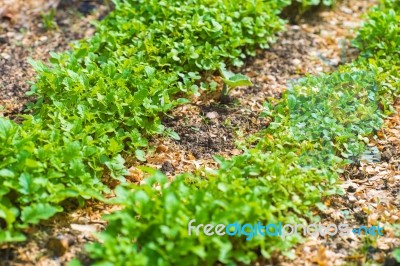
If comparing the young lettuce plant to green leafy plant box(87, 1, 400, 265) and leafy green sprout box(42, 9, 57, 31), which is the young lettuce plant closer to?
green leafy plant box(87, 1, 400, 265)

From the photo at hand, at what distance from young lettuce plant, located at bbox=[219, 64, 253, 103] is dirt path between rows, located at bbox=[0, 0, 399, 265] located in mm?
75

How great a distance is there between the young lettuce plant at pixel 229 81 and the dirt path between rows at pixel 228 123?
0.25 feet

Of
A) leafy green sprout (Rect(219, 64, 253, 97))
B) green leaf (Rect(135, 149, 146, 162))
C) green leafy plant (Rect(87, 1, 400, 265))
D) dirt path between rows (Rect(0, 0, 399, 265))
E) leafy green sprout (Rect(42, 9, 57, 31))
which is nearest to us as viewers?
green leafy plant (Rect(87, 1, 400, 265))

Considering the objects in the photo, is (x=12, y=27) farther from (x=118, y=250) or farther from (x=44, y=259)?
(x=118, y=250)

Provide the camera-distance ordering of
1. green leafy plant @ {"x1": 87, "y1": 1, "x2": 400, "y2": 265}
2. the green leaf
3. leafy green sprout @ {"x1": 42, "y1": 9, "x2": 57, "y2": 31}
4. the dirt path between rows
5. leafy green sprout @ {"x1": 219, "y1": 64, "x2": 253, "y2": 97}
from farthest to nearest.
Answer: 1. leafy green sprout @ {"x1": 42, "y1": 9, "x2": 57, "y2": 31}
2. leafy green sprout @ {"x1": 219, "y1": 64, "x2": 253, "y2": 97}
3. the green leaf
4. the dirt path between rows
5. green leafy plant @ {"x1": 87, "y1": 1, "x2": 400, "y2": 265}

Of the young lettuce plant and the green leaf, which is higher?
the young lettuce plant

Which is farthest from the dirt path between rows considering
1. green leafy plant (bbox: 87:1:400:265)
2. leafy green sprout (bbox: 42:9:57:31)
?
green leafy plant (bbox: 87:1:400:265)

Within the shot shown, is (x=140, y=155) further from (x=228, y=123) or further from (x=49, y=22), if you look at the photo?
(x=49, y=22)

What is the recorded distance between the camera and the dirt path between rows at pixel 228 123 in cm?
296

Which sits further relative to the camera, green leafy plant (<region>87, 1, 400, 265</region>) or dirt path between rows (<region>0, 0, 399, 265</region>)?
dirt path between rows (<region>0, 0, 399, 265</region>)

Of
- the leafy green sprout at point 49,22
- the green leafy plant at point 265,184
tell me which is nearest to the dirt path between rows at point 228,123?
the leafy green sprout at point 49,22
